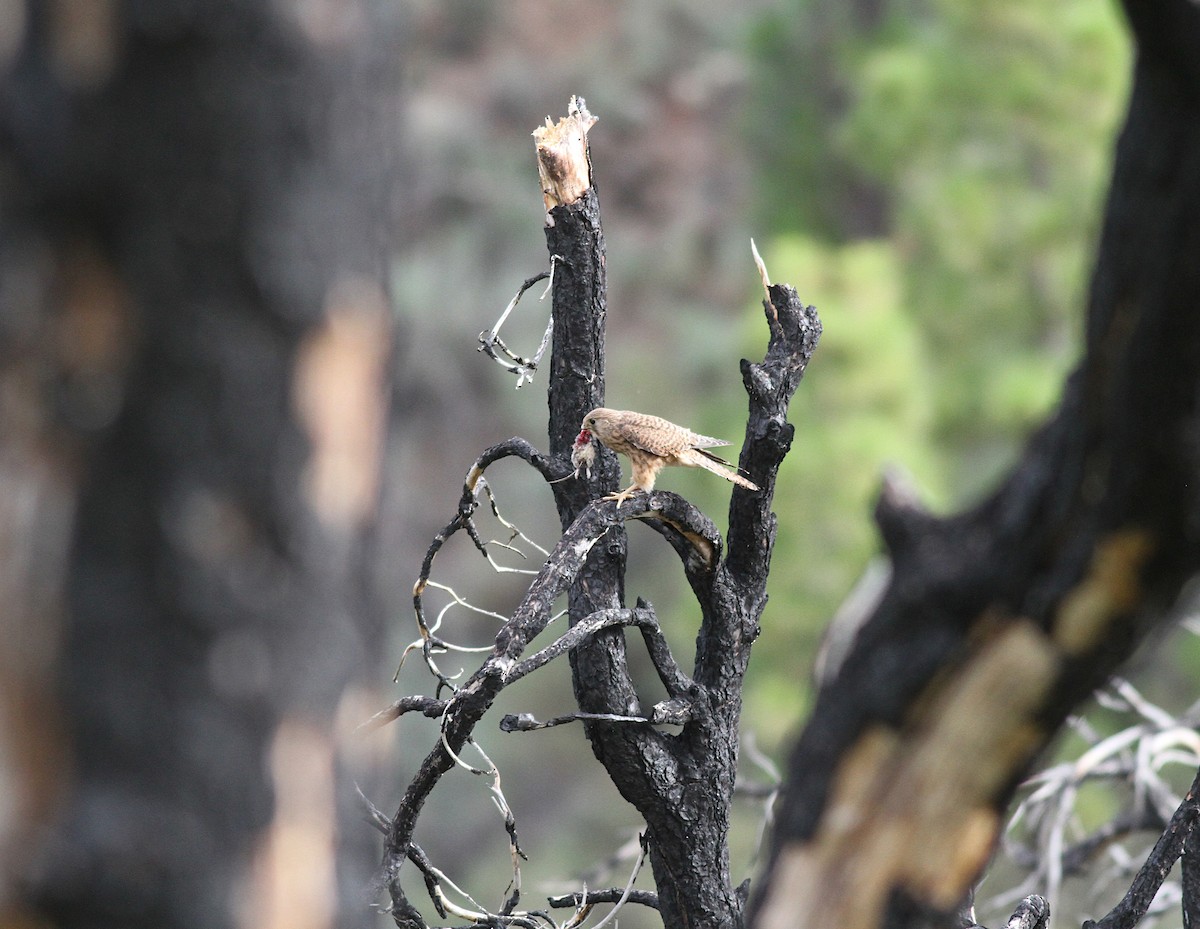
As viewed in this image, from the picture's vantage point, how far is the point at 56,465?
82 cm

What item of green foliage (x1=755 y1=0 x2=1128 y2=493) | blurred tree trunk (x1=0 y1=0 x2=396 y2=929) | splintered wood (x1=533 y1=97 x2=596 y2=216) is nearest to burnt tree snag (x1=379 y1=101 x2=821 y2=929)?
splintered wood (x1=533 y1=97 x2=596 y2=216)

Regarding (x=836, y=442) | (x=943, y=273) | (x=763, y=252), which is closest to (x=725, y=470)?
(x=836, y=442)

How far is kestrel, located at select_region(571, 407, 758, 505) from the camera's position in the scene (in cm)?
196

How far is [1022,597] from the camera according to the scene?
0.98 meters

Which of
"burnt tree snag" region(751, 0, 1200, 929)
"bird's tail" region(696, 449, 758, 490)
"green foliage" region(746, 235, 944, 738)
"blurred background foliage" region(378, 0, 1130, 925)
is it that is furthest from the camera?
"blurred background foliage" region(378, 0, 1130, 925)

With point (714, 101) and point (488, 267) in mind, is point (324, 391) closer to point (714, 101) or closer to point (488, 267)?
point (488, 267)

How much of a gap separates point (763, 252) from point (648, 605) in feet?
22.5

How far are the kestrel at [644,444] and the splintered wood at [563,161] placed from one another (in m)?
0.39

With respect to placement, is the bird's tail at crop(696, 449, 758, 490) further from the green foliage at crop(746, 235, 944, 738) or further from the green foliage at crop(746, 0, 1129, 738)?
the green foliage at crop(746, 235, 944, 738)

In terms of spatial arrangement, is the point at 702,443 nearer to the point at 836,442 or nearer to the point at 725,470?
the point at 725,470

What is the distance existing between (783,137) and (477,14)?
4496mm

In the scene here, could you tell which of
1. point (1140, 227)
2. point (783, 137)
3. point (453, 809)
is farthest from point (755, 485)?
point (453, 809)

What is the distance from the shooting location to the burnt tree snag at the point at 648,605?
6.23 feet

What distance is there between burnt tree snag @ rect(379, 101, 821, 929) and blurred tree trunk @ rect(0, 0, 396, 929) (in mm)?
943
